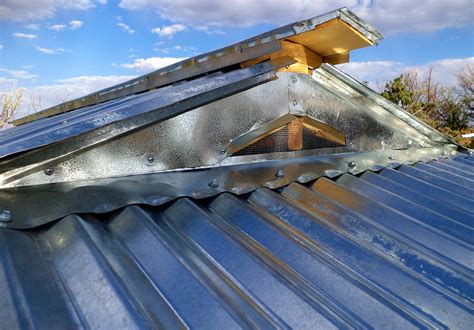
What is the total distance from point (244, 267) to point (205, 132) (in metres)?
1.01

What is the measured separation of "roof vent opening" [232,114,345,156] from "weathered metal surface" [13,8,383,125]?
50 centimetres

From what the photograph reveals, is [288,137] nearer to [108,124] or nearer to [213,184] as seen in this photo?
[213,184]

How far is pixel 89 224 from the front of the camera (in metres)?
1.64

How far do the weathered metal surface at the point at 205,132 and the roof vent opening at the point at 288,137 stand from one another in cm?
4

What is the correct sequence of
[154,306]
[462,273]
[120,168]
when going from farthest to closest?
1. [120,168]
2. [462,273]
3. [154,306]

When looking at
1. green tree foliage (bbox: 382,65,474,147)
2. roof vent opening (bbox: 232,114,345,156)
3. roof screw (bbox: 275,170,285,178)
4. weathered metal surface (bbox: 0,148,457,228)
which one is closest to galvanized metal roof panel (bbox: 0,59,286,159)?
weathered metal surface (bbox: 0,148,457,228)

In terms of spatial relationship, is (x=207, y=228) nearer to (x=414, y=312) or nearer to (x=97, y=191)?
(x=97, y=191)

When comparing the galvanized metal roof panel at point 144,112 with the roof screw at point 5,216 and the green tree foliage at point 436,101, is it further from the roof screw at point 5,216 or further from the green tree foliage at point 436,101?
the green tree foliage at point 436,101

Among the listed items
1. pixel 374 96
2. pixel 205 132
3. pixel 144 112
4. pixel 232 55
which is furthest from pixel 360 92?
pixel 144 112

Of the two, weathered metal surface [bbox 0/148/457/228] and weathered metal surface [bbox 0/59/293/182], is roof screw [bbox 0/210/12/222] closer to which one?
weathered metal surface [bbox 0/148/457/228]

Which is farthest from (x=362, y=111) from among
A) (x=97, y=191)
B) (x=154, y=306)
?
(x=154, y=306)

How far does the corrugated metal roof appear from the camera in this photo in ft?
4.05

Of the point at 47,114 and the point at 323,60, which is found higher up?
the point at 323,60

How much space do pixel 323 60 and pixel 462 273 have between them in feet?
6.00
